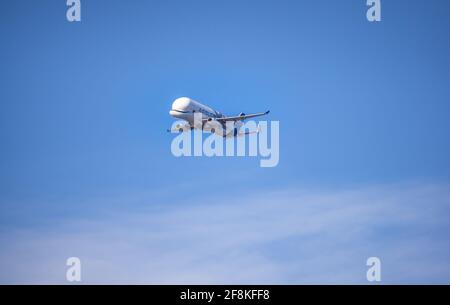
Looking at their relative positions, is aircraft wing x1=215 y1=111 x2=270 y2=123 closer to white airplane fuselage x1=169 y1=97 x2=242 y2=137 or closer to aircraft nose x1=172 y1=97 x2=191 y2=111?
white airplane fuselage x1=169 y1=97 x2=242 y2=137

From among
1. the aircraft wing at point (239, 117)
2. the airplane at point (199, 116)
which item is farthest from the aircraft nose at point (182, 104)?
the aircraft wing at point (239, 117)

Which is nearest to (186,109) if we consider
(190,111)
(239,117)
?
(190,111)

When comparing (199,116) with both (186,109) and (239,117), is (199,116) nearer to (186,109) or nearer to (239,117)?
(186,109)

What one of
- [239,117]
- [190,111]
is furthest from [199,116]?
[239,117]

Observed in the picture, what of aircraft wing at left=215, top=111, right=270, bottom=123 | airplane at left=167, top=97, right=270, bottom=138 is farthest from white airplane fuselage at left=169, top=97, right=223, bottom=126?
aircraft wing at left=215, top=111, right=270, bottom=123

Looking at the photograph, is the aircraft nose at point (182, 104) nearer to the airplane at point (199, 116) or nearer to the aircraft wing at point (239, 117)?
the airplane at point (199, 116)

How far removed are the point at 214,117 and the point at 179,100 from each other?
32.9 feet

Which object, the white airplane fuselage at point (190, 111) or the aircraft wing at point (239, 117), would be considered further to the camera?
the white airplane fuselage at point (190, 111)

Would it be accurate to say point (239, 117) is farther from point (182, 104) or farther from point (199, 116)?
point (182, 104)

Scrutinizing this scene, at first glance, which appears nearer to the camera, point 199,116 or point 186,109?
point 186,109
